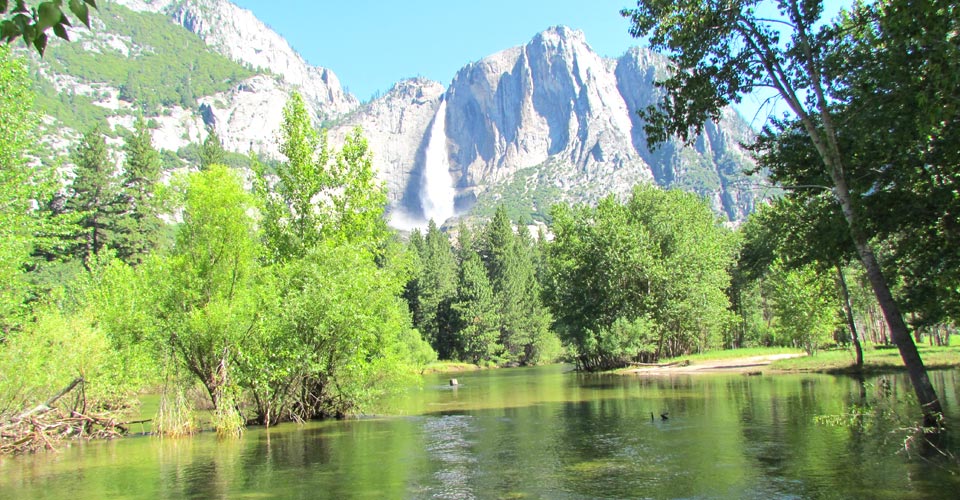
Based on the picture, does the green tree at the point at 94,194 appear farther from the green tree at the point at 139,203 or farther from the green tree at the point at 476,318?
the green tree at the point at 476,318

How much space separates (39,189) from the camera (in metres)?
23.0

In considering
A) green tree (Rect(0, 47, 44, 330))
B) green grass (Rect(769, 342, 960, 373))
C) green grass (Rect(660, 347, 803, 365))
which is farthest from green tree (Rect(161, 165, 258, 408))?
green grass (Rect(660, 347, 803, 365))

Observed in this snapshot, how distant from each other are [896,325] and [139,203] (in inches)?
3276

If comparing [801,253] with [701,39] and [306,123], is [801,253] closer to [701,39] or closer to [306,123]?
[701,39]

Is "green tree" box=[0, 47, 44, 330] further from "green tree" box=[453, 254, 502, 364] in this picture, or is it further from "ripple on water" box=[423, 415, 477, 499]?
"green tree" box=[453, 254, 502, 364]

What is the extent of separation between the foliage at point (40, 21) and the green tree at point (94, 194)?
80967 millimetres

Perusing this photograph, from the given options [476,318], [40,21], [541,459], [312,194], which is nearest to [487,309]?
[476,318]

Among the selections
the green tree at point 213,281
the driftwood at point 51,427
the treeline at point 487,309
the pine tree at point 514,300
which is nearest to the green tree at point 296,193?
the green tree at point 213,281

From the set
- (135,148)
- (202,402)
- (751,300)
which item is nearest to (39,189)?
(202,402)

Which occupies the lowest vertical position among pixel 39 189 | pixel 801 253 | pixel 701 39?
pixel 801 253

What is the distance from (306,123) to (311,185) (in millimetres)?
3520

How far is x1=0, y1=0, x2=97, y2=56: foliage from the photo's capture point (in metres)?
3.97

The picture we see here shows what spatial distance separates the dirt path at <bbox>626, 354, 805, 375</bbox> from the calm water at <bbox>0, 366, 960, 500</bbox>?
58.4ft

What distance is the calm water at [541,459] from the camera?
45.0 ft
